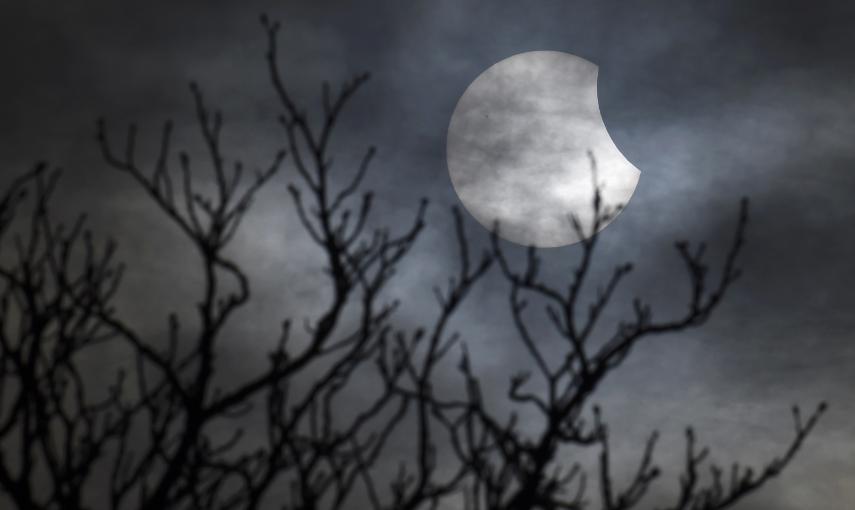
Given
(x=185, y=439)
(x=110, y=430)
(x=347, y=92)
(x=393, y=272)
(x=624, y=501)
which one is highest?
(x=347, y=92)

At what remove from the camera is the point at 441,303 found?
5879 mm

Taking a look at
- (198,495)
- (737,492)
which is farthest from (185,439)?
(737,492)

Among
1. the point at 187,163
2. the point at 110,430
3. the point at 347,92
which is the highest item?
the point at 347,92

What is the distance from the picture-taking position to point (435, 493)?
5.98m

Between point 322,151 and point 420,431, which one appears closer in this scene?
point 420,431

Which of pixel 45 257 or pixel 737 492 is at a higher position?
pixel 45 257

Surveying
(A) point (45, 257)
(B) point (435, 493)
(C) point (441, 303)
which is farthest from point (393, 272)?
(A) point (45, 257)

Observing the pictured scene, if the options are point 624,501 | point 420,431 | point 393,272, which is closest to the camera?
point 420,431

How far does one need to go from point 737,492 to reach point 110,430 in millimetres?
4783

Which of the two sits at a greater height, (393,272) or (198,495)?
(393,272)

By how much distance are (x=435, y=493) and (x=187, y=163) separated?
9.84 feet

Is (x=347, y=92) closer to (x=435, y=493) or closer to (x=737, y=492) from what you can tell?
(x=435, y=493)

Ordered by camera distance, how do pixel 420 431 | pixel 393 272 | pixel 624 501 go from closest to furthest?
pixel 420 431 → pixel 624 501 → pixel 393 272

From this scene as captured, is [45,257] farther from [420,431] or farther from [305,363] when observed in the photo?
[420,431]
